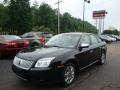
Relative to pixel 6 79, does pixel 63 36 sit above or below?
above

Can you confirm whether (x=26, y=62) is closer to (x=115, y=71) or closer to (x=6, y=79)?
(x=6, y=79)

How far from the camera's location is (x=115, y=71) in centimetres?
797

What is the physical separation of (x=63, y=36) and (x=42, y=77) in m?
2.47

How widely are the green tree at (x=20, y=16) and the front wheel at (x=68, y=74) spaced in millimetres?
47039

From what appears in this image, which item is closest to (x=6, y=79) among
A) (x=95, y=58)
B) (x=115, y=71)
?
(x=95, y=58)

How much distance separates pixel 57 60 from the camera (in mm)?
5621

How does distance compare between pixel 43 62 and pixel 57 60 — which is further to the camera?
pixel 57 60

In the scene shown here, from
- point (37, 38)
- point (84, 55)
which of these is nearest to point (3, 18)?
point (37, 38)

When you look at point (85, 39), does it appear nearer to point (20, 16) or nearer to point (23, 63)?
point (23, 63)

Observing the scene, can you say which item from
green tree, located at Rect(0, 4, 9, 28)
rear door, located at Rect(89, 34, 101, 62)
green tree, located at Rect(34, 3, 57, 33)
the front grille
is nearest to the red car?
rear door, located at Rect(89, 34, 101, 62)

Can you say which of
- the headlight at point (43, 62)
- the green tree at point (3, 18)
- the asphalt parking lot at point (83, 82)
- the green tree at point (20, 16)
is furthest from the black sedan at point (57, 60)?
the green tree at point (3, 18)

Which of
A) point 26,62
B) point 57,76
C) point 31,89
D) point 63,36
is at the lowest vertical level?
point 31,89

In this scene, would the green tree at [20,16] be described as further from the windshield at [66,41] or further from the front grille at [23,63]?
the front grille at [23,63]

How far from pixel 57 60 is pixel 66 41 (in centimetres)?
158
